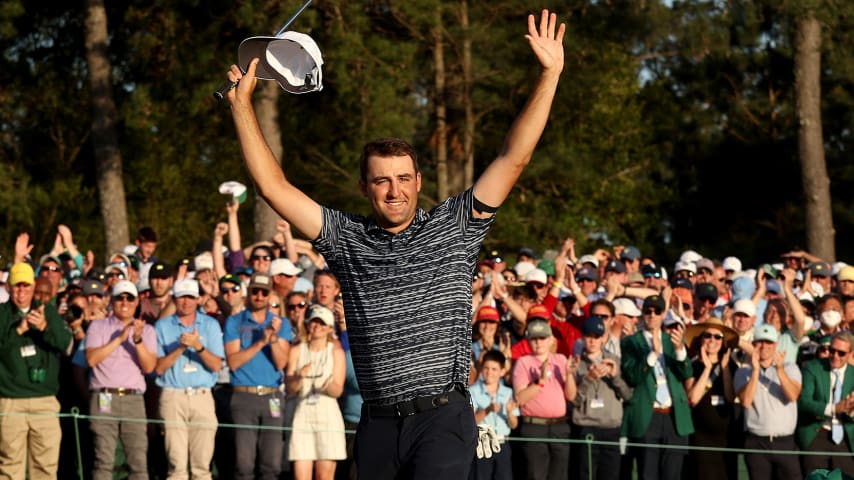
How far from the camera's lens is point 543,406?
1180 centimetres

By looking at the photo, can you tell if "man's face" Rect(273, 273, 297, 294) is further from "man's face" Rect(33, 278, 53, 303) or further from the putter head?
the putter head

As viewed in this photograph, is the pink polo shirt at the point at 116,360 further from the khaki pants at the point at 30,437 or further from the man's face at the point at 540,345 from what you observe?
the man's face at the point at 540,345

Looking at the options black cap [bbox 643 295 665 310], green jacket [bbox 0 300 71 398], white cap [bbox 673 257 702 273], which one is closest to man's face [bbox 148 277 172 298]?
green jacket [bbox 0 300 71 398]

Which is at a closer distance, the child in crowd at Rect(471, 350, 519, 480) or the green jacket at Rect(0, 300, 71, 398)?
the child in crowd at Rect(471, 350, 519, 480)

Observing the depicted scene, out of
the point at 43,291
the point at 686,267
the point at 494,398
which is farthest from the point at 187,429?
the point at 686,267

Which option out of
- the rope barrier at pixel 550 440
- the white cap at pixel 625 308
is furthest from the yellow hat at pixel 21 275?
the white cap at pixel 625 308

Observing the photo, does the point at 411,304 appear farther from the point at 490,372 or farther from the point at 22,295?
the point at 22,295

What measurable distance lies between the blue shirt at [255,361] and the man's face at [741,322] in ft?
12.2

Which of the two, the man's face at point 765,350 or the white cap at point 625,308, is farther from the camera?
the white cap at point 625,308

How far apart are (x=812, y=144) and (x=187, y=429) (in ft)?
44.9

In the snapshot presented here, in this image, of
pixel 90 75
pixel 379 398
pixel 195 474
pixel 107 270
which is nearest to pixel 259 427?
pixel 195 474

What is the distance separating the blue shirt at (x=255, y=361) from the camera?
39.1 ft

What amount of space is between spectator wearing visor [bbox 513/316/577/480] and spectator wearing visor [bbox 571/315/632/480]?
0.10 meters

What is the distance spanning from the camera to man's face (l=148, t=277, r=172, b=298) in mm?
12750
